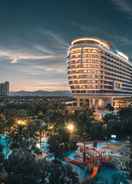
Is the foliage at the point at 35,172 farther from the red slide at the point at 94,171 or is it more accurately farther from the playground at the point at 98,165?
the red slide at the point at 94,171

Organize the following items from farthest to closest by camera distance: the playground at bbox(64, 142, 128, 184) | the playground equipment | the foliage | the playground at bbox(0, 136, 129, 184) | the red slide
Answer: the playground equipment, the playground at bbox(64, 142, 128, 184), the red slide, the playground at bbox(0, 136, 129, 184), the foliage

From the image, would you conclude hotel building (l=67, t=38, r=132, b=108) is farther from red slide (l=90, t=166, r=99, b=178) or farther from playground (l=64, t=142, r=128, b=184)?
red slide (l=90, t=166, r=99, b=178)

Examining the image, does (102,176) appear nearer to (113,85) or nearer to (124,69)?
(113,85)

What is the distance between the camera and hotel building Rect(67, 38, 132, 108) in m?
151

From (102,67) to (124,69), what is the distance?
40.2m

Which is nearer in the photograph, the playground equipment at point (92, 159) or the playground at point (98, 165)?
the playground at point (98, 165)

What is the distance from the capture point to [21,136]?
54.0 m

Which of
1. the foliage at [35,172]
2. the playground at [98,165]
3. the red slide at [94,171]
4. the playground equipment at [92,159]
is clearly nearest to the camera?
the foliage at [35,172]

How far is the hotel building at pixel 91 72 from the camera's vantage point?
495 ft

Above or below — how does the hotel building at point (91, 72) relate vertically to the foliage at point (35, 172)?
above

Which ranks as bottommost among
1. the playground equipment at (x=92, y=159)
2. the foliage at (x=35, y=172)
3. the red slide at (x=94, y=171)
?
the red slide at (x=94, y=171)

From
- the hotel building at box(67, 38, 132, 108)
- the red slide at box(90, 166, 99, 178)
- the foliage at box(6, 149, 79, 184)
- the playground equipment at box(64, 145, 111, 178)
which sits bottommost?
the red slide at box(90, 166, 99, 178)

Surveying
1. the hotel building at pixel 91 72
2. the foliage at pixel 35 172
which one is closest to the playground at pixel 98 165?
the foliage at pixel 35 172

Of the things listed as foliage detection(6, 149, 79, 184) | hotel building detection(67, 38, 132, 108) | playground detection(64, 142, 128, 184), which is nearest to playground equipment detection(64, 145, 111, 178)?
playground detection(64, 142, 128, 184)
